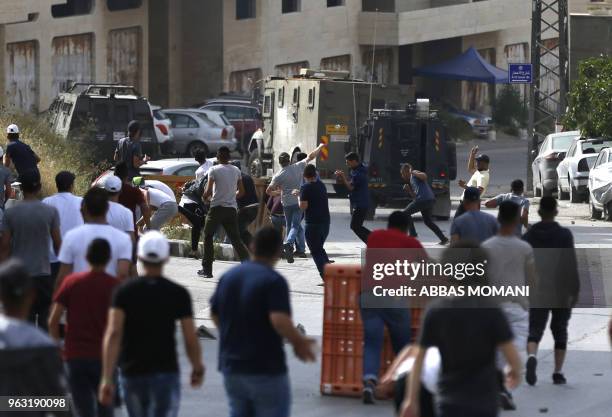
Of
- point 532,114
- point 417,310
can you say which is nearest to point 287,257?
point 417,310

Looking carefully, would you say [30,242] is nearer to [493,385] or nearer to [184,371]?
[184,371]

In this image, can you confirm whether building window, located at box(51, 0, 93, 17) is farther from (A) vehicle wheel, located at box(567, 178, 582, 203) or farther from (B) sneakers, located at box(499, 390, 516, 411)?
(B) sneakers, located at box(499, 390, 516, 411)

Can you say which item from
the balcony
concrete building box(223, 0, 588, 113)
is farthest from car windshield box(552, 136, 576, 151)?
the balcony

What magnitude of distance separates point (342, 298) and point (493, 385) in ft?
12.7

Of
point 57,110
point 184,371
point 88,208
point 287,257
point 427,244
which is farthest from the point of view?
point 57,110

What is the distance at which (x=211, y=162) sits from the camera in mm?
20719

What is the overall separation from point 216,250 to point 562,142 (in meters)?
15.5

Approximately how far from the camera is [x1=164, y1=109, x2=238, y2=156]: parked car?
138 ft

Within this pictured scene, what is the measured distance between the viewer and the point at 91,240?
9.35 meters

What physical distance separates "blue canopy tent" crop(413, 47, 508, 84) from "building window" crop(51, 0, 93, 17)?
13073 millimetres

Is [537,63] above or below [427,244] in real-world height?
above

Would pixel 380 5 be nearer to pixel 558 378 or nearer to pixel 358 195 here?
pixel 358 195

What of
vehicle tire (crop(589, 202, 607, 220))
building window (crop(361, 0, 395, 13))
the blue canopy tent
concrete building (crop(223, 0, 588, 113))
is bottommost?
vehicle tire (crop(589, 202, 607, 220))

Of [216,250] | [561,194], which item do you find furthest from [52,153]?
[561,194]
